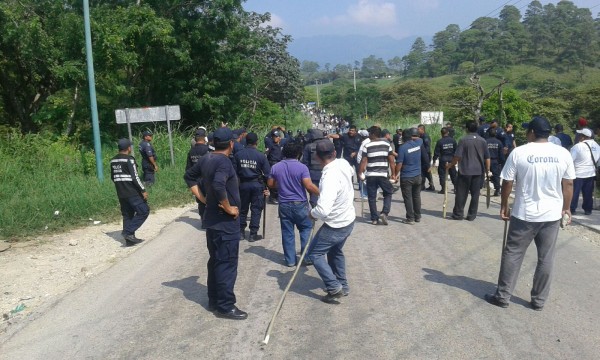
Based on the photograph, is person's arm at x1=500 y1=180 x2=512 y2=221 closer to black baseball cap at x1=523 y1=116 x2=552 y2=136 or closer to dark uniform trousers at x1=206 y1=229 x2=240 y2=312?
black baseball cap at x1=523 y1=116 x2=552 y2=136

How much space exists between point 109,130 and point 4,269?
46.2 feet

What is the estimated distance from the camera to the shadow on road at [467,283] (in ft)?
19.4

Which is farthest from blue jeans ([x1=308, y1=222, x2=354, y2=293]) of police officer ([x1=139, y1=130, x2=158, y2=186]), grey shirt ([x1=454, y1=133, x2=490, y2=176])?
police officer ([x1=139, y1=130, x2=158, y2=186])

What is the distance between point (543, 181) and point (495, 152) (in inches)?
285

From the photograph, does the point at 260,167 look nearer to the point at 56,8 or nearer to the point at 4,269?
the point at 4,269

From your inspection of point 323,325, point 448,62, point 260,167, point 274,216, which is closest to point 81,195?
point 274,216

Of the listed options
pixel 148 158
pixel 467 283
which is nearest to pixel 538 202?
pixel 467 283

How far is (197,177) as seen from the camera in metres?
6.32

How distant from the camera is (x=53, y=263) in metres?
8.09

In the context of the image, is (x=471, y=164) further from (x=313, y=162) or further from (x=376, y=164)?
(x=313, y=162)

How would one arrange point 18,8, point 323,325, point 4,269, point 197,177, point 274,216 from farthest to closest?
point 18,8 → point 274,216 → point 4,269 → point 197,177 → point 323,325

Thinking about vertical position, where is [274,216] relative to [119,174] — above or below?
below

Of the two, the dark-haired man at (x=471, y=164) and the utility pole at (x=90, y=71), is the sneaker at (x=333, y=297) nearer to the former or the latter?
the dark-haired man at (x=471, y=164)

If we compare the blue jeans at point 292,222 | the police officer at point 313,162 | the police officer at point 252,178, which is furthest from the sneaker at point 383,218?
the blue jeans at point 292,222
